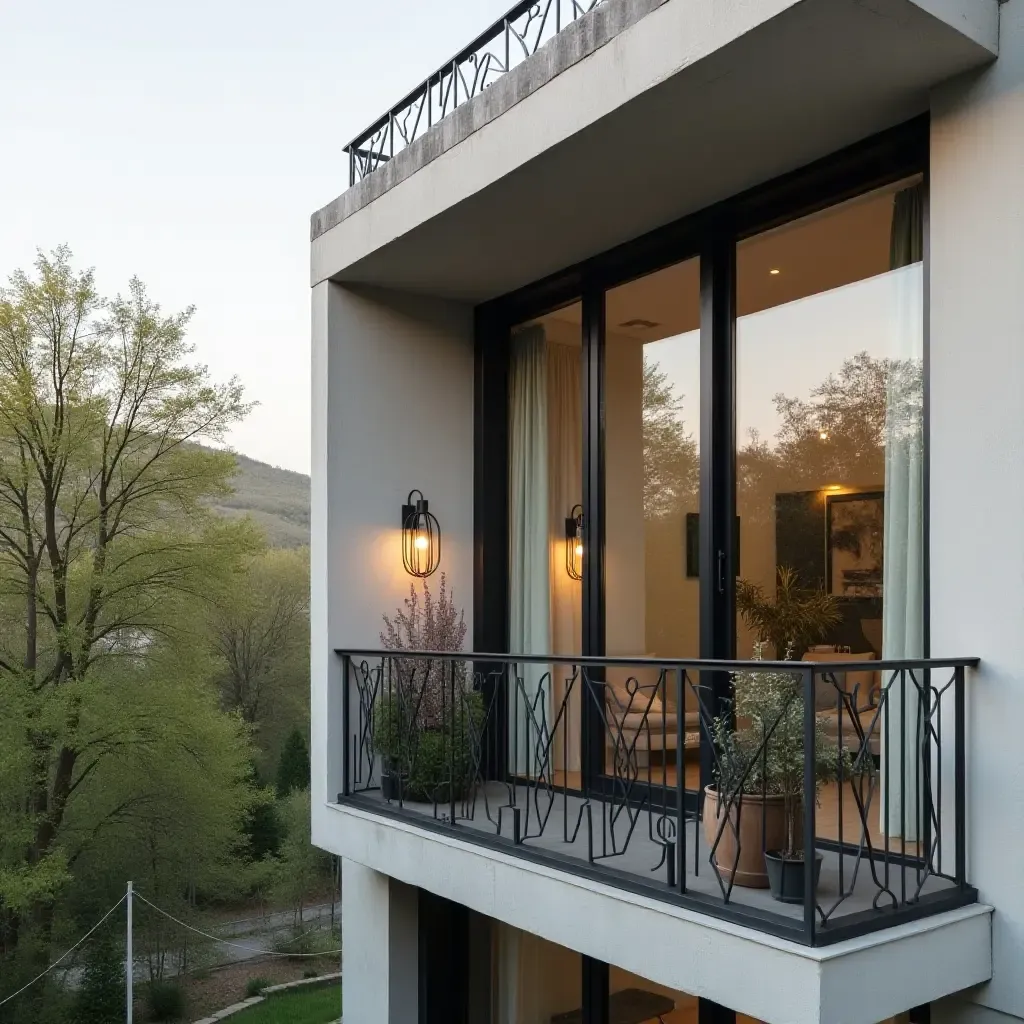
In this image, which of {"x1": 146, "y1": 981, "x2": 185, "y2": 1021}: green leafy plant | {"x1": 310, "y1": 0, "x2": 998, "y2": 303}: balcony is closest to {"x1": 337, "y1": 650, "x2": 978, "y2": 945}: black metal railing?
{"x1": 310, "y1": 0, "x2": 998, "y2": 303}: balcony

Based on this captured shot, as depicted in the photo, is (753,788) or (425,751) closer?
(753,788)

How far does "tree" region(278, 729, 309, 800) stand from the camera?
21145 mm

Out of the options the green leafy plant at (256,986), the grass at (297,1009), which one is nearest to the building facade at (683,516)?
the grass at (297,1009)

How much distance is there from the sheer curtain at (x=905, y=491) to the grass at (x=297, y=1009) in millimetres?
10339

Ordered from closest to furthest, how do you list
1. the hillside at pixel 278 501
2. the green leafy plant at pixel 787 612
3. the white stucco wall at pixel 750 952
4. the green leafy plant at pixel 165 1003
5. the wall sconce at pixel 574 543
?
the white stucco wall at pixel 750 952 → the green leafy plant at pixel 787 612 → the wall sconce at pixel 574 543 → the green leafy plant at pixel 165 1003 → the hillside at pixel 278 501

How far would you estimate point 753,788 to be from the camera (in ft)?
11.3

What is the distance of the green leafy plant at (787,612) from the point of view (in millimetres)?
4359

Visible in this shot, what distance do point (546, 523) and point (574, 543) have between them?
0.30 m

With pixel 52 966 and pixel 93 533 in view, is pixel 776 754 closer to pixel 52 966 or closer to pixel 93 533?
pixel 52 966

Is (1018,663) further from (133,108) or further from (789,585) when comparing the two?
(133,108)

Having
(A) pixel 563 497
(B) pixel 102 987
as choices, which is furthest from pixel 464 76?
(B) pixel 102 987

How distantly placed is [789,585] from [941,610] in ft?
3.43

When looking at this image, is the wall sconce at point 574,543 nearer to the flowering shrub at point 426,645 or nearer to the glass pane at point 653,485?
the glass pane at point 653,485

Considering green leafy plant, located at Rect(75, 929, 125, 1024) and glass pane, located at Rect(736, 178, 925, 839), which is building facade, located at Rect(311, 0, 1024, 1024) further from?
green leafy plant, located at Rect(75, 929, 125, 1024)
